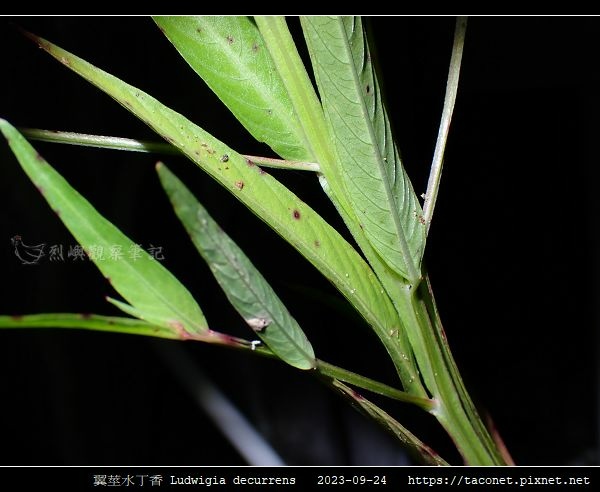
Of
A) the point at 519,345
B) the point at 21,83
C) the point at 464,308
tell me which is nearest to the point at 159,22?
the point at 21,83

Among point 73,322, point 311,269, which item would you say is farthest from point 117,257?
point 311,269

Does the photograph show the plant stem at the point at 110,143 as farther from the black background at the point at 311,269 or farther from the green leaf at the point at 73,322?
the black background at the point at 311,269

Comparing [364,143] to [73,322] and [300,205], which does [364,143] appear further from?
[73,322]

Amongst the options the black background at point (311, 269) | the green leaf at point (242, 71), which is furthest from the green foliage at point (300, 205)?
the black background at point (311, 269)
